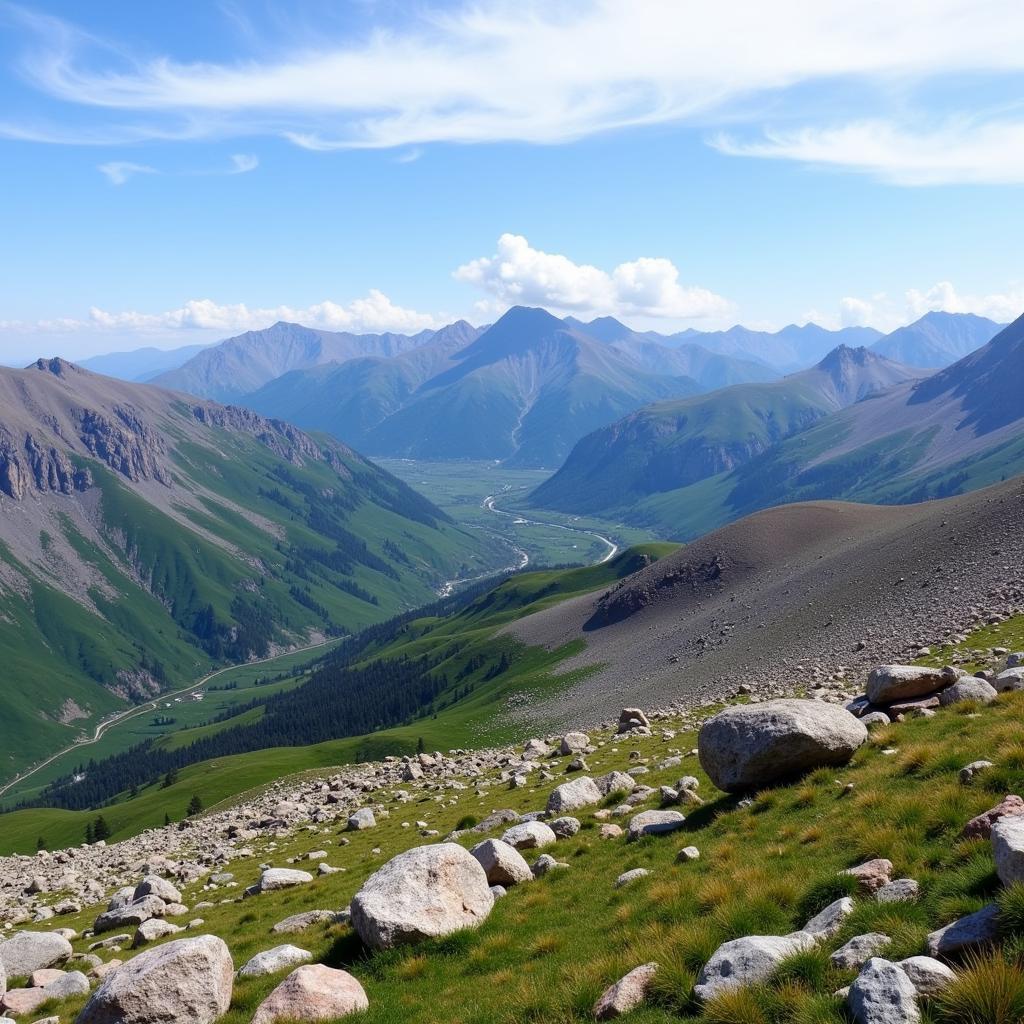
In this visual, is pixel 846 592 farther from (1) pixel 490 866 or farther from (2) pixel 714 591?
(1) pixel 490 866

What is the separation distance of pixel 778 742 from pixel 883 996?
13.1 metres

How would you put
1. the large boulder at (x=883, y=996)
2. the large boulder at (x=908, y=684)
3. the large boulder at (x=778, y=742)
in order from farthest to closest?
1. the large boulder at (x=908, y=684)
2. the large boulder at (x=778, y=742)
3. the large boulder at (x=883, y=996)

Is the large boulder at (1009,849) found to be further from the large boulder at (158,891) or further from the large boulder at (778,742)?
the large boulder at (158,891)

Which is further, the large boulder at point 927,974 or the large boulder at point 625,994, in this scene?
the large boulder at point 625,994

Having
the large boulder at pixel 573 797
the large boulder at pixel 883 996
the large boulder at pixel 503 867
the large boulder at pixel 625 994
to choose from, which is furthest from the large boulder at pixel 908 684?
the large boulder at pixel 883 996

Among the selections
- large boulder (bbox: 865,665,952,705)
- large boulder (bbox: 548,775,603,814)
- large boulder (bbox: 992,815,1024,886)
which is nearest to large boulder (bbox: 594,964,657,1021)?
large boulder (bbox: 992,815,1024,886)

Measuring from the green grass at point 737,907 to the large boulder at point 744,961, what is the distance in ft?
0.89

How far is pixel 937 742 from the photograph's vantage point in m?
21.9

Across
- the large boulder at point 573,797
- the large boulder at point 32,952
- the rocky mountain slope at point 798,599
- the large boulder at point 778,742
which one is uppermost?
the large boulder at point 778,742

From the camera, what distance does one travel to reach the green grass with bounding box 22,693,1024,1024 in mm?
12312

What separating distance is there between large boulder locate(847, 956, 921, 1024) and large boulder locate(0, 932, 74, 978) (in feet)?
97.4

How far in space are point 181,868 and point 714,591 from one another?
11733 cm

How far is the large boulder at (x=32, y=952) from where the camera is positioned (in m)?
27.6

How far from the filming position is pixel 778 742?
75.7 ft
